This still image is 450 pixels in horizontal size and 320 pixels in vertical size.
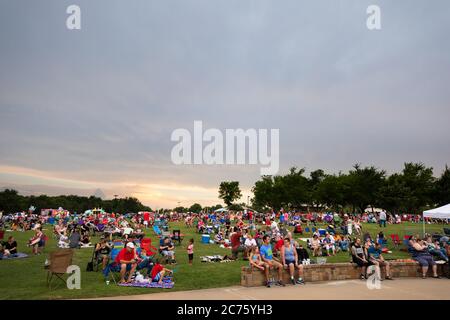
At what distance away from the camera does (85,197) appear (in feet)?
393

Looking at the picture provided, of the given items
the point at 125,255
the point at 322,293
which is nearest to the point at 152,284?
the point at 125,255

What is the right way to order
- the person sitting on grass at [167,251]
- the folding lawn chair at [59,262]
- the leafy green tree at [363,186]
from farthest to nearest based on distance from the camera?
1. the leafy green tree at [363,186]
2. the person sitting on grass at [167,251]
3. the folding lawn chair at [59,262]

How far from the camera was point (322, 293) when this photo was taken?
8.05m

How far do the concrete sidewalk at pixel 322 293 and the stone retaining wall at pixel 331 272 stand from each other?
29 centimetres

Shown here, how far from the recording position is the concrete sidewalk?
7.64 m

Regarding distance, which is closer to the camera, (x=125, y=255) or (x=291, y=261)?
(x=125, y=255)

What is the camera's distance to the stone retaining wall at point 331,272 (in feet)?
29.4

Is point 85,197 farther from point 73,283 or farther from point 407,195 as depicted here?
point 73,283

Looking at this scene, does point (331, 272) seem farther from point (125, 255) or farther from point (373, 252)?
point (125, 255)

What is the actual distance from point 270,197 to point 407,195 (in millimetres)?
31484

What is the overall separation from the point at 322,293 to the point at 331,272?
1999 millimetres

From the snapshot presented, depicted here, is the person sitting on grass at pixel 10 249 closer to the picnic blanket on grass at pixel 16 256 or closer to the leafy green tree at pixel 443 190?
the picnic blanket on grass at pixel 16 256

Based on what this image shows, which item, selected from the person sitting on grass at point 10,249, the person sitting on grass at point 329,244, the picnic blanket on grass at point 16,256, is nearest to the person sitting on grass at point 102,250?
the picnic blanket on grass at point 16,256
